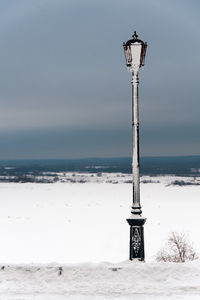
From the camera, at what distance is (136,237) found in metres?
8.64

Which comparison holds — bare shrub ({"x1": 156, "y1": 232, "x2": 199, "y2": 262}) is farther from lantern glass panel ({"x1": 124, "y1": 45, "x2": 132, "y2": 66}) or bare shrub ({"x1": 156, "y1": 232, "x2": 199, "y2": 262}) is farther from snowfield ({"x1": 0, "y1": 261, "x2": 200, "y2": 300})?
snowfield ({"x1": 0, "y1": 261, "x2": 200, "y2": 300})

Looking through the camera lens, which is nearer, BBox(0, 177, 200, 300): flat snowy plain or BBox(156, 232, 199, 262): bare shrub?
BBox(0, 177, 200, 300): flat snowy plain

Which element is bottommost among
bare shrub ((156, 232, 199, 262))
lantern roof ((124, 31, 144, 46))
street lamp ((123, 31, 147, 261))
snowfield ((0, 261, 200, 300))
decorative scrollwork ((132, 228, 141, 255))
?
bare shrub ((156, 232, 199, 262))

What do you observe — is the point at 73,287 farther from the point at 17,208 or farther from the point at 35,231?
the point at 17,208

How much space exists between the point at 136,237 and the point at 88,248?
35736mm

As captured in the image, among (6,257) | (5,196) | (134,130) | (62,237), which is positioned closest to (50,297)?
(134,130)

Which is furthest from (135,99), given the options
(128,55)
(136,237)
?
(136,237)

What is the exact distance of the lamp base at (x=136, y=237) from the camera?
28.2 feet

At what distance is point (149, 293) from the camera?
22.5 feet

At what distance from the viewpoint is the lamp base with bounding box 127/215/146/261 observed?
28.2ft

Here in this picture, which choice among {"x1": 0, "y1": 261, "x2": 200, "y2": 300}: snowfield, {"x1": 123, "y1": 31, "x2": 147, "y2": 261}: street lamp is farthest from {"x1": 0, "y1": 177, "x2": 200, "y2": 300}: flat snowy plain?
{"x1": 123, "y1": 31, "x2": 147, "y2": 261}: street lamp

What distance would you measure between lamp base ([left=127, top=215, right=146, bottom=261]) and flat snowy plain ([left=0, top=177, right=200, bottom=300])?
0.37m

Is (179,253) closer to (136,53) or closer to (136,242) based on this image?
(136,242)

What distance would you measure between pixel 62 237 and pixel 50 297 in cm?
4263
